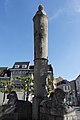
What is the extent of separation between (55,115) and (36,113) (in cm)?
227

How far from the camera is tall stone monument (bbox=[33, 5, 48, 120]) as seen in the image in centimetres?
1156

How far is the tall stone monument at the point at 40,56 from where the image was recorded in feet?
37.9

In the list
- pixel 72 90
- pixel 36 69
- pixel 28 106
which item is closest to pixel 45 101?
pixel 28 106

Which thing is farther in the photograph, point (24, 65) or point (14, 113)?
point (24, 65)

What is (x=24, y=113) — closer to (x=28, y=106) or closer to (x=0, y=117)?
(x=28, y=106)

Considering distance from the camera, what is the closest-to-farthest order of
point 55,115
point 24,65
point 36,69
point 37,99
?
point 55,115, point 37,99, point 36,69, point 24,65

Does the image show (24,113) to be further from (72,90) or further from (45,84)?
(72,90)

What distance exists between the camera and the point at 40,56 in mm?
12352

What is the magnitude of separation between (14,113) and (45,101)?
2.90 m

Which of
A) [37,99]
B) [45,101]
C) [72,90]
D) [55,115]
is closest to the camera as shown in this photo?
[55,115]

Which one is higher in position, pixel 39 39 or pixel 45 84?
pixel 39 39

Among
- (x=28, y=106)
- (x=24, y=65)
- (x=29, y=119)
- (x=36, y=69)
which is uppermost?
(x=24, y=65)

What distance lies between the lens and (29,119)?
38.4 ft

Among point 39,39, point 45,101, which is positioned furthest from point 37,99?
point 39,39
